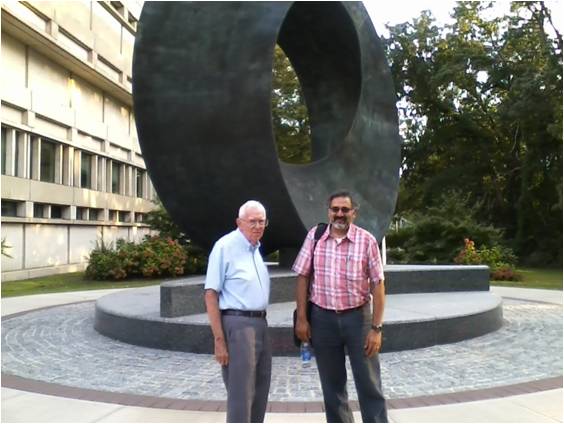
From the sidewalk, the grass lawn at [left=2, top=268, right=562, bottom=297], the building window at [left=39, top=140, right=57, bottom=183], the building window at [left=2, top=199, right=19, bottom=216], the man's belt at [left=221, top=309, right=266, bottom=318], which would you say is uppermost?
the building window at [left=39, top=140, right=57, bottom=183]

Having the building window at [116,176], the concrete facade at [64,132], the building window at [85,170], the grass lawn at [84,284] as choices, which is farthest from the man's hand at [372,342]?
the building window at [116,176]

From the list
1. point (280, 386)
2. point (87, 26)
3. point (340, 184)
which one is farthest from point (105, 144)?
point (280, 386)

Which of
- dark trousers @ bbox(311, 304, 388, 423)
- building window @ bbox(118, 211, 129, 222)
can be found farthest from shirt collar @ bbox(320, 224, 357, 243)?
building window @ bbox(118, 211, 129, 222)

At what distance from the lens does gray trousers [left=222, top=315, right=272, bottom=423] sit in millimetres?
3963

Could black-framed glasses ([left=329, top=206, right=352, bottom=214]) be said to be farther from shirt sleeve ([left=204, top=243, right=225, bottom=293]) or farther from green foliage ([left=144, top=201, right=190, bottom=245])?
green foliage ([left=144, top=201, right=190, bottom=245])

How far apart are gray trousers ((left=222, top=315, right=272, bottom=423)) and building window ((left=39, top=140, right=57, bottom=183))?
2435 cm

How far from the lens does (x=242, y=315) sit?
13.3 feet

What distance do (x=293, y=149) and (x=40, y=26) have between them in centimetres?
1350

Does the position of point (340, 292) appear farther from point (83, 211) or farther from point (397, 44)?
point (397, 44)

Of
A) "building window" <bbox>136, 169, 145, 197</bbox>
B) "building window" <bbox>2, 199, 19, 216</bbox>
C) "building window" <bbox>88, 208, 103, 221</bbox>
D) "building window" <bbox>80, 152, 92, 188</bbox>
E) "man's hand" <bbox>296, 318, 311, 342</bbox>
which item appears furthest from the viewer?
"building window" <bbox>136, 169, 145, 197</bbox>

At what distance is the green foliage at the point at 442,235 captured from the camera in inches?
974

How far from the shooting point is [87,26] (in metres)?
29.2

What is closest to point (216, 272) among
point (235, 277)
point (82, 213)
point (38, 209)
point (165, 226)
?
point (235, 277)

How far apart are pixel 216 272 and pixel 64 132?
26498mm
